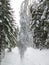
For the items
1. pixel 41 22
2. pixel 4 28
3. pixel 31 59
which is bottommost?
pixel 31 59

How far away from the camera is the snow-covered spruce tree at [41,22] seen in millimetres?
17188

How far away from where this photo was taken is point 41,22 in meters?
18.0

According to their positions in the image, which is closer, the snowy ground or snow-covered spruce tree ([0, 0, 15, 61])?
snow-covered spruce tree ([0, 0, 15, 61])

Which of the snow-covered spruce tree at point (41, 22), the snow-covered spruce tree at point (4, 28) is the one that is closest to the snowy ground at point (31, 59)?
the snow-covered spruce tree at point (41, 22)

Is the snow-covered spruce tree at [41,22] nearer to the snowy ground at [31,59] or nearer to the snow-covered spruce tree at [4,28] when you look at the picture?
the snowy ground at [31,59]

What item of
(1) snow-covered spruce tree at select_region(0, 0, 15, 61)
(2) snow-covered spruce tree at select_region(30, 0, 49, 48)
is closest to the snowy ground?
(2) snow-covered spruce tree at select_region(30, 0, 49, 48)

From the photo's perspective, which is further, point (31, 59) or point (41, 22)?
point (31, 59)

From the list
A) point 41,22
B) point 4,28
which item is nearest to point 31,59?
point 4,28

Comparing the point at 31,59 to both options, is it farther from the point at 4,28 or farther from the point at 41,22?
the point at 41,22

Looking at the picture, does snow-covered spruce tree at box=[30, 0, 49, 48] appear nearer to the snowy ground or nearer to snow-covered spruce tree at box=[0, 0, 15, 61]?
→ the snowy ground

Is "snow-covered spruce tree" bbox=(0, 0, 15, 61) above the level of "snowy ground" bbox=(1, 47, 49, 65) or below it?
above

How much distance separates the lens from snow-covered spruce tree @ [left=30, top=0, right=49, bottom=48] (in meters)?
17.2

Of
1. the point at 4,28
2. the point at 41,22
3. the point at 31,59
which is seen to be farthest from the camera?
the point at 31,59

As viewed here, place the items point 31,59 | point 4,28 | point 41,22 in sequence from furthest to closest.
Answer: point 31,59 < point 4,28 < point 41,22
